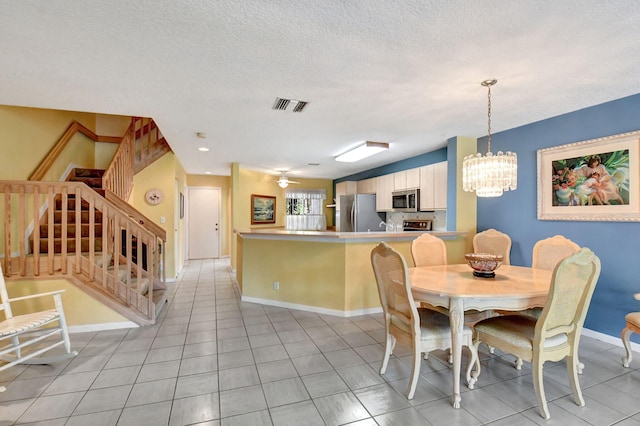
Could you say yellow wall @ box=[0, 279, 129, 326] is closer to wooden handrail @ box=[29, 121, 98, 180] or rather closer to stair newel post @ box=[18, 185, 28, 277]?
stair newel post @ box=[18, 185, 28, 277]

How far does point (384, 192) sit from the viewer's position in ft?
19.4

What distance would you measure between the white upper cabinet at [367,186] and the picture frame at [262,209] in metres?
2.31

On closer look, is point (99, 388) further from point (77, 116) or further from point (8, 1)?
point (77, 116)

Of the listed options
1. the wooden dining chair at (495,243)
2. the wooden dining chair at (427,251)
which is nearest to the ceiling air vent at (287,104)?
the wooden dining chair at (427,251)

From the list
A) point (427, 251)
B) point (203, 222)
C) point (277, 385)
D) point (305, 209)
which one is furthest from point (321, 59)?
point (203, 222)

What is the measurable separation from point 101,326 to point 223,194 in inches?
208

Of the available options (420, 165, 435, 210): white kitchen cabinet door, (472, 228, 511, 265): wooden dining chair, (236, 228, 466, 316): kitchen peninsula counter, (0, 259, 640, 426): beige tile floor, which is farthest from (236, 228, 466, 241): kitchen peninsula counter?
(0, 259, 640, 426): beige tile floor

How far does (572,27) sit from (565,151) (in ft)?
6.14

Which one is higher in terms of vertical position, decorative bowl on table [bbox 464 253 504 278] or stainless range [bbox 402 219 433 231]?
stainless range [bbox 402 219 433 231]

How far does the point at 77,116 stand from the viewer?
4.65 metres

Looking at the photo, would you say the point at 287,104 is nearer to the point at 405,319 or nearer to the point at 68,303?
the point at 405,319

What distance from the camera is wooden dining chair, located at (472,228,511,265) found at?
322 centimetres

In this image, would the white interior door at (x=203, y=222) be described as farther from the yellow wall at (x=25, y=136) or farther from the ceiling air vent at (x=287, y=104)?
the ceiling air vent at (x=287, y=104)

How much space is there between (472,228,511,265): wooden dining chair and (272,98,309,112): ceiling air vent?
2514 millimetres
